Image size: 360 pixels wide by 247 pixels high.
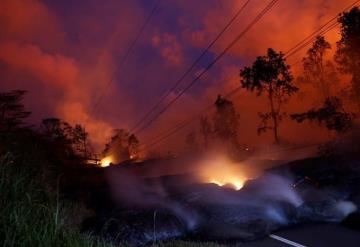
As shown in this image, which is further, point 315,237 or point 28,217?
point 315,237

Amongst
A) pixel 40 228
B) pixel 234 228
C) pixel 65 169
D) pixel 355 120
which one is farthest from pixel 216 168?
pixel 40 228

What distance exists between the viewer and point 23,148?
7887 mm

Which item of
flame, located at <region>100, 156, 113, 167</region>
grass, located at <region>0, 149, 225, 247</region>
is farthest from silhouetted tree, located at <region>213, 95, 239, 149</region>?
grass, located at <region>0, 149, 225, 247</region>

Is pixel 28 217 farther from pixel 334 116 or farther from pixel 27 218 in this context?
pixel 334 116

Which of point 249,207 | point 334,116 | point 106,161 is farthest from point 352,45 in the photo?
point 106,161

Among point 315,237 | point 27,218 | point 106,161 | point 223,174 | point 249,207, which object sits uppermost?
point 106,161

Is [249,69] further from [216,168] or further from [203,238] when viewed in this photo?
[203,238]

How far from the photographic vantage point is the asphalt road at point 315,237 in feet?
42.5

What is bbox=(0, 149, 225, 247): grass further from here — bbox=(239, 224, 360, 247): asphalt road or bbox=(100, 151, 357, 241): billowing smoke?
bbox=(239, 224, 360, 247): asphalt road

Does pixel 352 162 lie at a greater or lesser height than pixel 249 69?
lesser

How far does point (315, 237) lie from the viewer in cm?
1420

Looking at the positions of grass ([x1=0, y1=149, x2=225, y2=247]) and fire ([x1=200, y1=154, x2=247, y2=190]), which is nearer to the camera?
grass ([x1=0, y1=149, x2=225, y2=247])

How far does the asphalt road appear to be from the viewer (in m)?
12.9

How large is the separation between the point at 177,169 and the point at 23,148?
42.8 m
